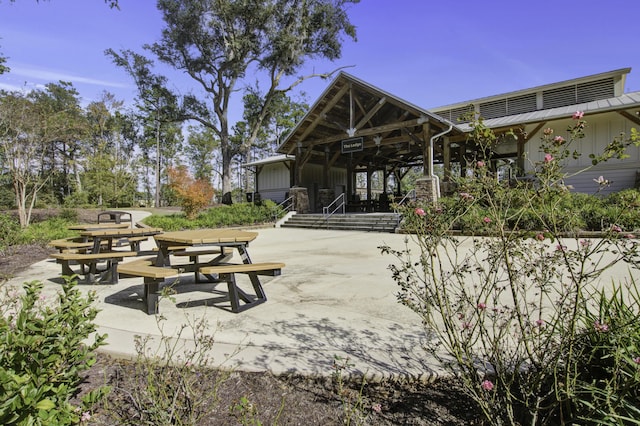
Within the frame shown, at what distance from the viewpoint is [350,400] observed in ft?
5.89

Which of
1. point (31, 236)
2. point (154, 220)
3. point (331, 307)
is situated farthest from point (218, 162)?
point (331, 307)

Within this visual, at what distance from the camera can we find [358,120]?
1572 centimetres

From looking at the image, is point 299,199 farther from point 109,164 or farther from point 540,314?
point 109,164

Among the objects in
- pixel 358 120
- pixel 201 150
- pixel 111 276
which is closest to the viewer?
pixel 111 276

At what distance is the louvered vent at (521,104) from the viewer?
14984 mm

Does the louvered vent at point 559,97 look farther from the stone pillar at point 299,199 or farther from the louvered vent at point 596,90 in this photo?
the stone pillar at point 299,199

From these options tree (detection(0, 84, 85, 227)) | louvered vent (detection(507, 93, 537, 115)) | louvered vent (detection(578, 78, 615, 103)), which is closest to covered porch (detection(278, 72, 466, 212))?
louvered vent (detection(507, 93, 537, 115))

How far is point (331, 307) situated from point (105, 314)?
2296 mm

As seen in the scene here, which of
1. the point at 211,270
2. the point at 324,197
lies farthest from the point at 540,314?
the point at 324,197

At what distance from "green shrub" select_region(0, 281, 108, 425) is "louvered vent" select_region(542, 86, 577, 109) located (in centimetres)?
1806

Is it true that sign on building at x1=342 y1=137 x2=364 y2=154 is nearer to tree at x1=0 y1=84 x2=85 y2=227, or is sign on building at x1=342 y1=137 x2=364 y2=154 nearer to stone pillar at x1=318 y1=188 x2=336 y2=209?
stone pillar at x1=318 y1=188 x2=336 y2=209

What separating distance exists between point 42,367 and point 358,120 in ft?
50.9

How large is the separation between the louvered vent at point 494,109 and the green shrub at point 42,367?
689 inches

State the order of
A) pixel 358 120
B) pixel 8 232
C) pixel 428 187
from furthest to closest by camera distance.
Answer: pixel 358 120
pixel 428 187
pixel 8 232
